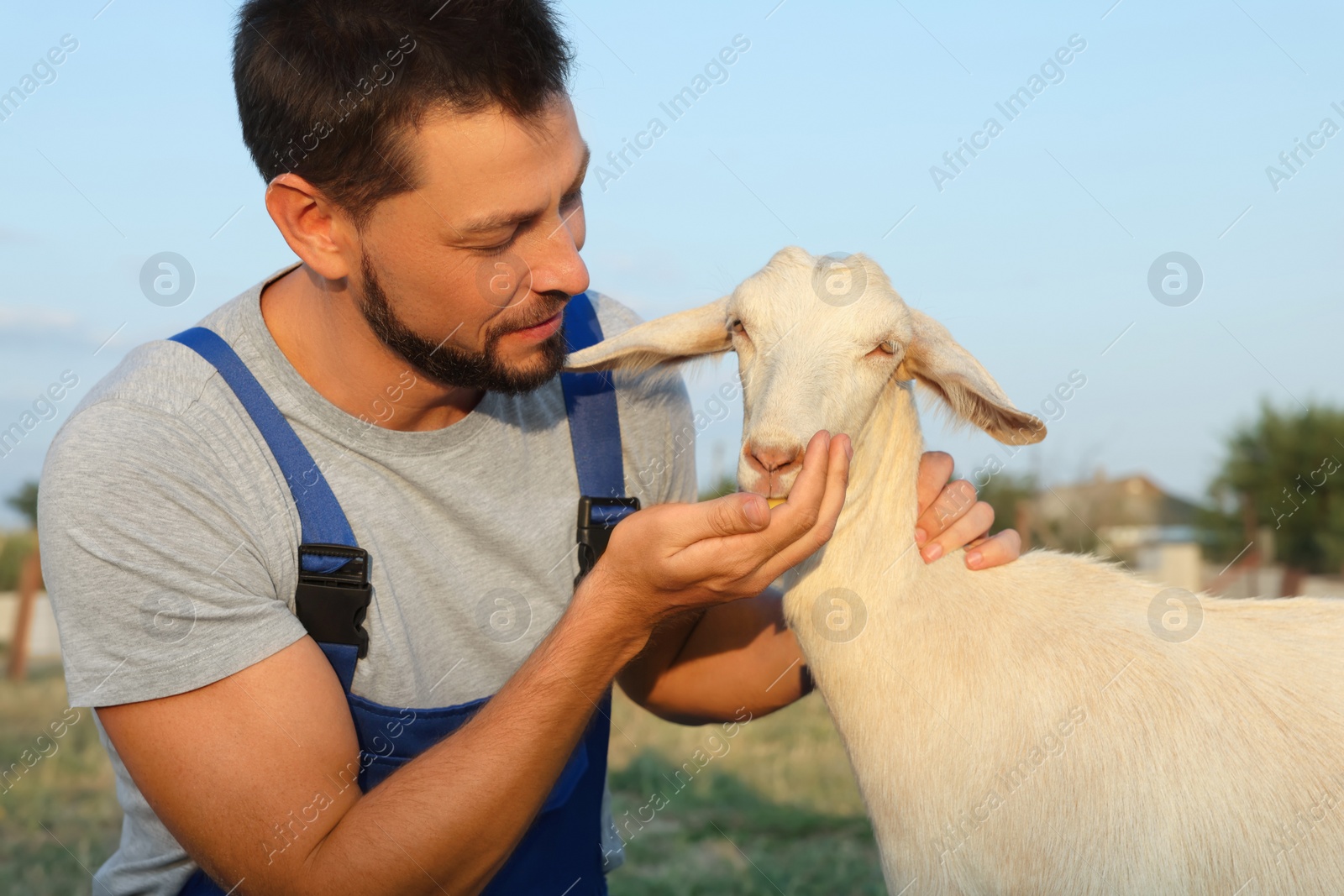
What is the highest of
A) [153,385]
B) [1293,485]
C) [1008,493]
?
[153,385]

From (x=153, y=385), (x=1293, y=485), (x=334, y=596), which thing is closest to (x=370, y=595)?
(x=334, y=596)

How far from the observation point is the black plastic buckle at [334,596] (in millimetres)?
2580

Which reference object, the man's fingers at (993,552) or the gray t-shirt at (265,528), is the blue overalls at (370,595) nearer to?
the gray t-shirt at (265,528)

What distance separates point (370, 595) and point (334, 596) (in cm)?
9

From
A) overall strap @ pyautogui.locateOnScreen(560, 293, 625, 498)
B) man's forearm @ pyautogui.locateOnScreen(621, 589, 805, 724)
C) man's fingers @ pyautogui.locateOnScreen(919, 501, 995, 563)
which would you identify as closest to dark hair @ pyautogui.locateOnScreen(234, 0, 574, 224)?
overall strap @ pyautogui.locateOnScreen(560, 293, 625, 498)

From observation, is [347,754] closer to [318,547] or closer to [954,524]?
[318,547]

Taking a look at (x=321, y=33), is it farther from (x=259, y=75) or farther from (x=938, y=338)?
(x=938, y=338)

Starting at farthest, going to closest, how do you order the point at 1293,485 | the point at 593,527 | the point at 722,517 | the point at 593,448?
the point at 1293,485, the point at 593,448, the point at 593,527, the point at 722,517

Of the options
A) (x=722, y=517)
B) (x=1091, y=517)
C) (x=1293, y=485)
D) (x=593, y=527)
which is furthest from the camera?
(x=1293, y=485)

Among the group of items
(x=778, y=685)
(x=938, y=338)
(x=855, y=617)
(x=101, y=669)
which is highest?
(x=101, y=669)

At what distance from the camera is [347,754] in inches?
97.7

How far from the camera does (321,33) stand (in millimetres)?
2738

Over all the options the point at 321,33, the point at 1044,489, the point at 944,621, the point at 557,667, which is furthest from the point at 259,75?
the point at 1044,489

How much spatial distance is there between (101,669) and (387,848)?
75 centimetres
